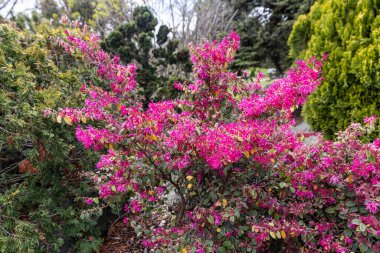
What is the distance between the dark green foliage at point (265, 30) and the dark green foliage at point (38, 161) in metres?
5.63

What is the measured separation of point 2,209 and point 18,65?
3.07 feet

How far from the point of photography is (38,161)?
220 centimetres

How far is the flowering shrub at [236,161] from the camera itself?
1638mm

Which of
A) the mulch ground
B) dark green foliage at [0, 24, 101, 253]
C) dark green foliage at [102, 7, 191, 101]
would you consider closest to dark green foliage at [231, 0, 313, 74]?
dark green foliage at [102, 7, 191, 101]

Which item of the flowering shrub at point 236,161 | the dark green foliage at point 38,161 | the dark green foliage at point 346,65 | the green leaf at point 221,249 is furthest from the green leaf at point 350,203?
the dark green foliage at point 346,65

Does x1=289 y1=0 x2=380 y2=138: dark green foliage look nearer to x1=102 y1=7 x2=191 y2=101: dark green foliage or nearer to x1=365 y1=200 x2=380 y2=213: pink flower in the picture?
x1=365 y1=200 x2=380 y2=213: pink flower

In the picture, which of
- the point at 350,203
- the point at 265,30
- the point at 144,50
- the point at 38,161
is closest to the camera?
the point at 350,203

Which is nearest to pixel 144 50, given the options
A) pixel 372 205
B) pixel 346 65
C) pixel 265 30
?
pixel 346 65

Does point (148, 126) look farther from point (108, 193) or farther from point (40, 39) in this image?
point (40, 39)

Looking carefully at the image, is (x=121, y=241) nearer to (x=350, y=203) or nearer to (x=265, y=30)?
(x=350, y=203)

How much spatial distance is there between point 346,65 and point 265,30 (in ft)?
17.1

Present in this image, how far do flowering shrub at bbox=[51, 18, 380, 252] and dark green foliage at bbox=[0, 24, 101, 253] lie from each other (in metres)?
0.40

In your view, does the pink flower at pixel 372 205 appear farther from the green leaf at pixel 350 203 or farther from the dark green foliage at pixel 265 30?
the dark green foliage at pixel 265 30

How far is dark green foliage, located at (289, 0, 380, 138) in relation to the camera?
119 inches
